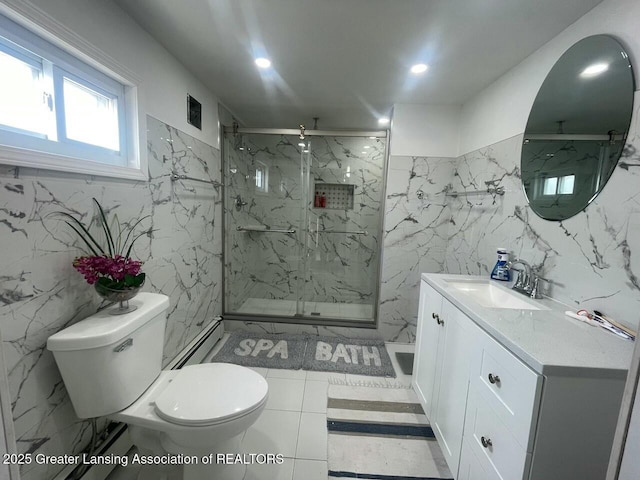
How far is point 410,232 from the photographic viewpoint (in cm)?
261

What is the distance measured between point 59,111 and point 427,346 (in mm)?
2244

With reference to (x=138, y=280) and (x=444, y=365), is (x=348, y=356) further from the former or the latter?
(x=138, y=280)

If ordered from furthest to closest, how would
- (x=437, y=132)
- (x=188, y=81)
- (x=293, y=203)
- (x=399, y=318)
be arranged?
(x=293, y=203), (x=399, y=318), (x=437, y=132), (x=188, y=81)

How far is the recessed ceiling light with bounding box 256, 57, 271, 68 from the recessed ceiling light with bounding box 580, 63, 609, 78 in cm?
176

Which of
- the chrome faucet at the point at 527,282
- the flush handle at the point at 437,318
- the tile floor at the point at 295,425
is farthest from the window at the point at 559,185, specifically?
the tile floor at the point at 295,425

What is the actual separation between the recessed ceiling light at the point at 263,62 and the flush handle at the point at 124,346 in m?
1.83

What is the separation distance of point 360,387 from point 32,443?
1.75 metres

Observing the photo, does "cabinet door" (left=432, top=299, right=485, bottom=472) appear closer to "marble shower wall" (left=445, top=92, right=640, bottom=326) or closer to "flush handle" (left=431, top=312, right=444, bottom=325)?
"flush handle" (left=431, top=312, right=444, bottom=325)

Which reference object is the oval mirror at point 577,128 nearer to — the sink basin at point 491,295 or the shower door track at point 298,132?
the sink basin at point 491,295

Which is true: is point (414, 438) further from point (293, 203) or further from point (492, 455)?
point (293, 203)

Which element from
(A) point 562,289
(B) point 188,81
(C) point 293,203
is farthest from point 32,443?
(C) point 293,203

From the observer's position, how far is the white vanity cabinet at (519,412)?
81 cm

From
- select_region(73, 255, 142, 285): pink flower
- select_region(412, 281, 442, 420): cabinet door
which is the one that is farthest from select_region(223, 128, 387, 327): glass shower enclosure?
select_region(73, 255, 142, 285): pink flower

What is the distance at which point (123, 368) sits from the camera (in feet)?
3.73
